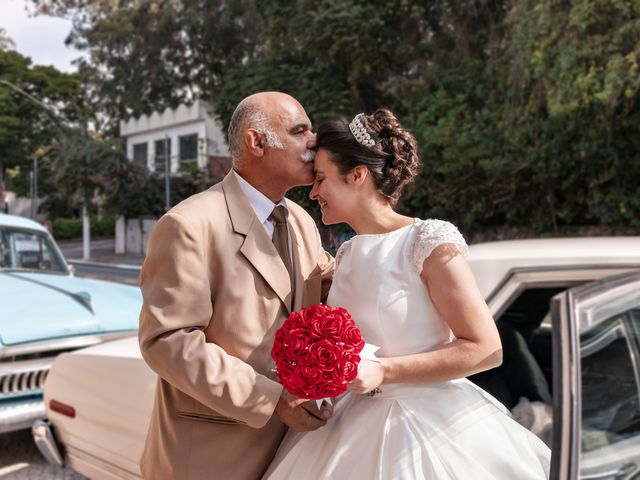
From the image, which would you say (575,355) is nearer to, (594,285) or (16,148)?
(594,285)

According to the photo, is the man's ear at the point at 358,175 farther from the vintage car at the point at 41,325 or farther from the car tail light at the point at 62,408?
the vintage car at the point at 41,325

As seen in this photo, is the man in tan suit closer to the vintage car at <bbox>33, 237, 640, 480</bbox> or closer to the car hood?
the vintage car at <bbox>33, 237, 640, 480</bbox>

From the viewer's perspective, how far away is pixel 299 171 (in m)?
1.98

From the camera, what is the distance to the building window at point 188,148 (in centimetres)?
3111

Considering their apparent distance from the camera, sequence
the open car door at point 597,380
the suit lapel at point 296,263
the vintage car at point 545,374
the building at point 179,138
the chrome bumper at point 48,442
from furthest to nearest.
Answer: the building at point 179,138
the chrome bumper at point 48,442
the suit lapel at point 296,263
the vintage car at point 545,374
the open car door at point 597,380

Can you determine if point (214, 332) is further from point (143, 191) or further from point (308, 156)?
point (143, 191)

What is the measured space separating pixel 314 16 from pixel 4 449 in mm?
13952

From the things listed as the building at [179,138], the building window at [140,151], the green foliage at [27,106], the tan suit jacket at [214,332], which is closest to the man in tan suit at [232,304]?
the tan suit jacket at [214,332]

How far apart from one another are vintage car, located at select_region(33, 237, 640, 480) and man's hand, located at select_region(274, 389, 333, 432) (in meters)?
0.63

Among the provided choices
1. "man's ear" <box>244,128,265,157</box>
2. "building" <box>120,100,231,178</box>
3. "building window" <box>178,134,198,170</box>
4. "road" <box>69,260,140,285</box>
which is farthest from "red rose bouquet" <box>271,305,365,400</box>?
"building window" <box>178,134,198,170</box>

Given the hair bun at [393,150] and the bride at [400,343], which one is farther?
the hair bun at [393,150]

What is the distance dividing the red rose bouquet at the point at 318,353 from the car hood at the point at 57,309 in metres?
3.50

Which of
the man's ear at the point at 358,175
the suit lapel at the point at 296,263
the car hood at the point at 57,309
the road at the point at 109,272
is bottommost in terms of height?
the road at the point at 109,272

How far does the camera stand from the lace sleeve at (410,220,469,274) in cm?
173
